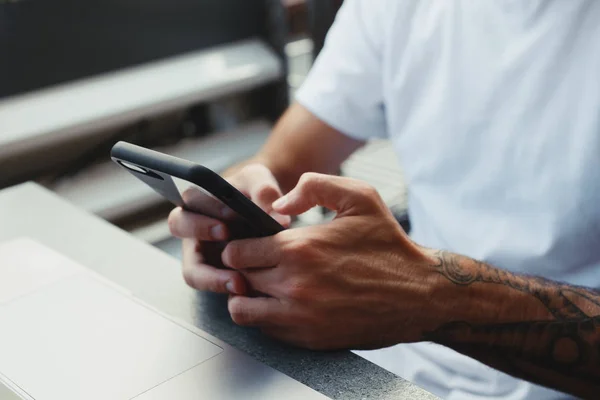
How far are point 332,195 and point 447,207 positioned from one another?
0.34 m

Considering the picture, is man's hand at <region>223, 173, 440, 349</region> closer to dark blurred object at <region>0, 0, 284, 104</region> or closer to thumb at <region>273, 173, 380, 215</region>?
thumb at <region>273, 173, 380, 215</region>

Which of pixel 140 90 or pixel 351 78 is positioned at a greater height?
pixel 351 78

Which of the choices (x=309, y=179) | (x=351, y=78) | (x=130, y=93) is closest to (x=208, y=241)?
(x=309, y=179)

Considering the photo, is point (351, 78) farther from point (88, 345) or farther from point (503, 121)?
point (88, 345)

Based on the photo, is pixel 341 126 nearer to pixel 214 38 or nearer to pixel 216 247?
pixel 216 247

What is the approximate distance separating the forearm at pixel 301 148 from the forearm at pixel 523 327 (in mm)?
377

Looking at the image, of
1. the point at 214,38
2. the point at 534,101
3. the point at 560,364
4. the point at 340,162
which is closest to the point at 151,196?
the point at 214,38

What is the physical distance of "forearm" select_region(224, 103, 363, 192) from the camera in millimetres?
1004

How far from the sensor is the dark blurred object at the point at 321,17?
1.79 m

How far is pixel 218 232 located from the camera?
25.6 inches

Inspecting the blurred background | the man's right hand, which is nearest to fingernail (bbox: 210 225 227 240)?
the man's right hand

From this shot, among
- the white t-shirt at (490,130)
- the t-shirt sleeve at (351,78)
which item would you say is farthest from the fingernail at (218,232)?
the t-shirt sleeve at (351,78)

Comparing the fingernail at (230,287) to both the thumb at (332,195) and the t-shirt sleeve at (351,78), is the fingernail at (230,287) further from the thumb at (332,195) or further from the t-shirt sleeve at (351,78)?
the t-shirt sleeve at (351,78)

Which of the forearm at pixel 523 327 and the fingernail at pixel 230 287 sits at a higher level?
the fingernail at pixel 230 287
